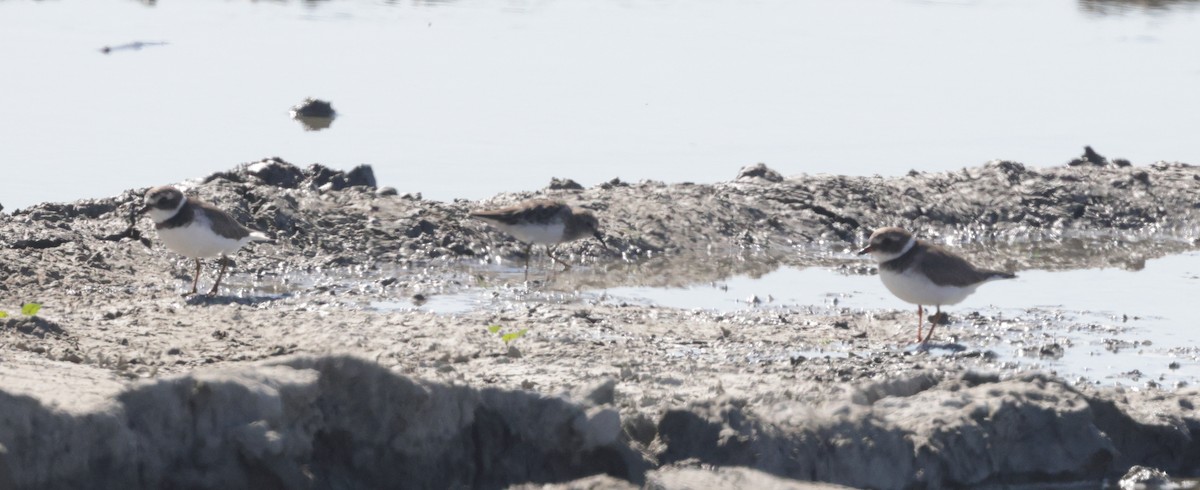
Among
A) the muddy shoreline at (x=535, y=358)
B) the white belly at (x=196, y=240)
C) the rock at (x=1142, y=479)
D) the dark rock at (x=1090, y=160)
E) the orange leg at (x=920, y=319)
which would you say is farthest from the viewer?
the dark rock at (x=1090, y=160)

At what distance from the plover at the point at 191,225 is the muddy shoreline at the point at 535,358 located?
39cm

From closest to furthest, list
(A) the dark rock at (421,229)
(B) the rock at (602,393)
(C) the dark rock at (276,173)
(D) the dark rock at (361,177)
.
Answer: (B) the rock at (602,393) < (A) the dark rock at (421,229) < (C) the dark rock at (276,173) < (D) the dark rock at (361,177)

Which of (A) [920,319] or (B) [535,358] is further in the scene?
(A) [920,319]

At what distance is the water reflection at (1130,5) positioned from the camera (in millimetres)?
37719

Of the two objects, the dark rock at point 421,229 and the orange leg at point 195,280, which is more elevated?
the dark rock at point 421,229

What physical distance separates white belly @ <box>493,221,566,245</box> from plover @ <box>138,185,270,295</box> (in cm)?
242

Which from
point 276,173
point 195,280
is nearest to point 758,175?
point 276,173

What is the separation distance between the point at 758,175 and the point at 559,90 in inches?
298

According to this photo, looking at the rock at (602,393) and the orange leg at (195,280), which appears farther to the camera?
the orange leg at (195,280)

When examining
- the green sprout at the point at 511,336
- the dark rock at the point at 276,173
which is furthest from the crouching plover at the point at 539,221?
the green sprout at the point at 511,336

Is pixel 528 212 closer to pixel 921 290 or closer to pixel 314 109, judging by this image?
pixel 921 290

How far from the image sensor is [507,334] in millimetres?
9719

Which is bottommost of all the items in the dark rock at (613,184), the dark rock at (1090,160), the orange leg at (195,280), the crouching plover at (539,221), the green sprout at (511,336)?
the green sprout at (511,336)

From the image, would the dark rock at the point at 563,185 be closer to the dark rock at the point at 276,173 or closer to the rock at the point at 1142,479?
the dark rock at the point at 276,173
